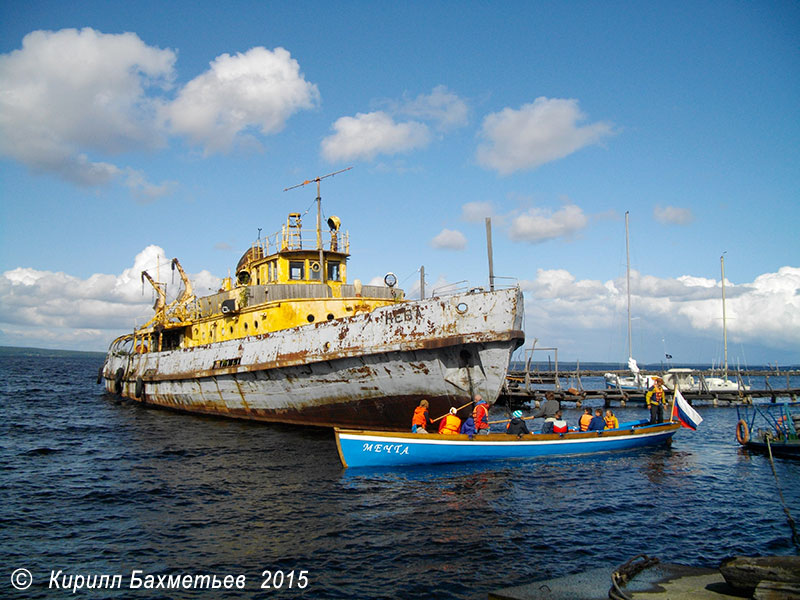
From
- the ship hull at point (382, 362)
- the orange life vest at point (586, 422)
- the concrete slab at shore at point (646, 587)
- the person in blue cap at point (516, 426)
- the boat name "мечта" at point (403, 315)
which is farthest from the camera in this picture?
the orange life vest at point (586, 422)

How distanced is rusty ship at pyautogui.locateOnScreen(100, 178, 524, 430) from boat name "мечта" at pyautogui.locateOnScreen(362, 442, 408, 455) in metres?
2.32

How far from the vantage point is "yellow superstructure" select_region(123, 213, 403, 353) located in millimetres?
20016

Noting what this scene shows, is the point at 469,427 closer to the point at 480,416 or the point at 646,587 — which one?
the point at 480,416

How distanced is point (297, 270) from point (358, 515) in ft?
42.2

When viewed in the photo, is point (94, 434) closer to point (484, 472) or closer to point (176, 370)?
point (176, 370)

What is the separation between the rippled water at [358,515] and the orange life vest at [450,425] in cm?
119

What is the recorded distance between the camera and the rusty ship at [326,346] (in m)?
15.2

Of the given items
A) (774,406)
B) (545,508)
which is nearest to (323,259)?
(545,508)

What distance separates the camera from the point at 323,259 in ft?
69.8

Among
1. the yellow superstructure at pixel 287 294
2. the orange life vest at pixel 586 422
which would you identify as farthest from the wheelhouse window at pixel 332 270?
the orange life vest at pixel 586 422

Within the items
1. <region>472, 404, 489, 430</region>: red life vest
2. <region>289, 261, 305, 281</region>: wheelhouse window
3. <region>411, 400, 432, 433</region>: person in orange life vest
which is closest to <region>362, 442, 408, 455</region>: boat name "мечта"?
<region>411, 400, 432, 433</region>: person in orange life vest

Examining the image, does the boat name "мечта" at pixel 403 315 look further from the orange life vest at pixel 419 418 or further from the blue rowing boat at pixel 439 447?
the blue rowing boat at pixel 439 447

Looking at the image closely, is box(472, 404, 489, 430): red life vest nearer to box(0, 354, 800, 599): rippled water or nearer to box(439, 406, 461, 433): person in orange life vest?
box(439, 406, 461, 433): person in orange life vest

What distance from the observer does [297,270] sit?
2150 centimetres
